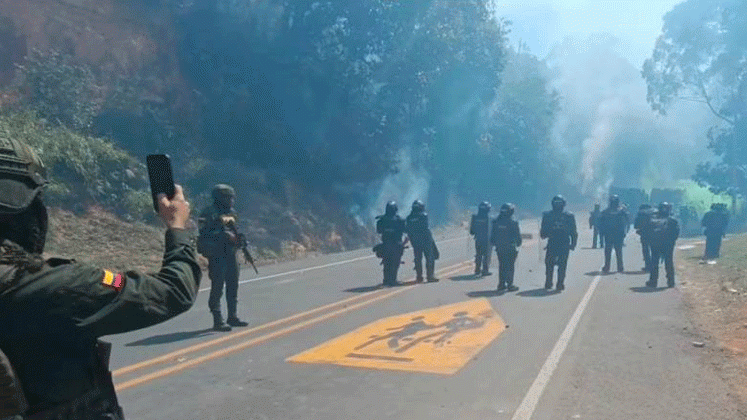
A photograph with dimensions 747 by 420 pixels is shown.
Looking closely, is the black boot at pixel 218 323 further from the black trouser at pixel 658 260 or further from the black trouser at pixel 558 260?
the black trouser at pixel 658 260

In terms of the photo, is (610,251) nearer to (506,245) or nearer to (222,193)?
(506,245)

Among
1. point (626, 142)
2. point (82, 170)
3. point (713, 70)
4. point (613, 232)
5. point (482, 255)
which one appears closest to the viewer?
point (482, 255)

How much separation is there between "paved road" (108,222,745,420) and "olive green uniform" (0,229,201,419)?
3.48 m

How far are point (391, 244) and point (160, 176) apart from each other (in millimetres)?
11954

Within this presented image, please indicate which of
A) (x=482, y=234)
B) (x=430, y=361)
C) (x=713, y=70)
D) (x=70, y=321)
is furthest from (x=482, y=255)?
(x=713, y=70)

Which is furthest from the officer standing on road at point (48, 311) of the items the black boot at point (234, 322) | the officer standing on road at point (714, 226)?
the officer standing on road at point (714, 226)

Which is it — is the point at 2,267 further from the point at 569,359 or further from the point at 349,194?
the point at 349,194

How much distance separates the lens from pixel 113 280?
2.07 meters

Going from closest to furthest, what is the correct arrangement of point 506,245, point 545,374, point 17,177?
1. point 17,177
2. point 545,374
3. point 506,245

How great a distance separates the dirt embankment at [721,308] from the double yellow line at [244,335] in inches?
199

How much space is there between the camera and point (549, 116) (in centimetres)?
6025

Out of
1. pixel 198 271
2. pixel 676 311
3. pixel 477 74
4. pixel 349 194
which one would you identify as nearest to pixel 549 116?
pixel 477 74

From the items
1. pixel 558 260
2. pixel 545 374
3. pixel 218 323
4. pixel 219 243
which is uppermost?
pixel 219 243

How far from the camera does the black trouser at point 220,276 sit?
29.8 ft
